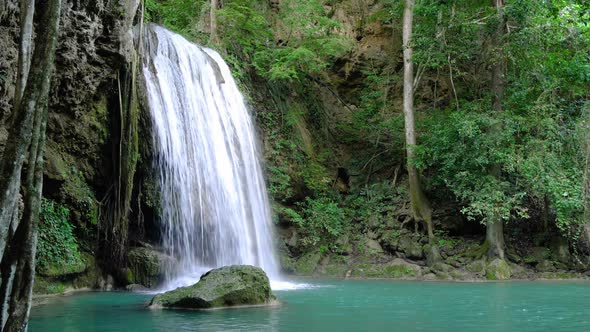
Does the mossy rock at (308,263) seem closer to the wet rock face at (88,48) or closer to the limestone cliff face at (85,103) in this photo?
the limestone cliff face at (85,103)

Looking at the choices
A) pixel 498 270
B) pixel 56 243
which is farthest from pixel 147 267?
pixel 498 270

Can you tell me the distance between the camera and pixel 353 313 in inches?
333

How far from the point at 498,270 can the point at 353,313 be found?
25.4ft

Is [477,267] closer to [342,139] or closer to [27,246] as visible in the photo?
[342,139]

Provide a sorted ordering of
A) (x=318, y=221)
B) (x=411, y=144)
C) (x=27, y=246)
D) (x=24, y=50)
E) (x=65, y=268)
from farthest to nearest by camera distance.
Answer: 1. (x=318, y=221)
2. (x=411, y=144)
3. (x=65, y=268)
4. (x=24, y=50)
5. (x=27, y=246)

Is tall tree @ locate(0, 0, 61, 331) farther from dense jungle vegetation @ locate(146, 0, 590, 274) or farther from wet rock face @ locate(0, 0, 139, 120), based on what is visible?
dense jungle vegetation @ locate(146, 0, 590, 274)

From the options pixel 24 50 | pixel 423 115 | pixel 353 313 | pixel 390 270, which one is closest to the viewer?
pixel 24 50

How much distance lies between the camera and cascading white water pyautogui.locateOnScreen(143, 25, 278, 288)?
42.5 ft

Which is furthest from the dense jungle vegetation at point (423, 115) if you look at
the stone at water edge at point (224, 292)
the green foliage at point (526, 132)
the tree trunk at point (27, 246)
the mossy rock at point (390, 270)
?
the tree trunk at point (27, 246)

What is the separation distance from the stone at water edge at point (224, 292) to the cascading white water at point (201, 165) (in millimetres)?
3326

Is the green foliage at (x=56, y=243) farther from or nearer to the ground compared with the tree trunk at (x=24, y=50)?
nearer to the ground

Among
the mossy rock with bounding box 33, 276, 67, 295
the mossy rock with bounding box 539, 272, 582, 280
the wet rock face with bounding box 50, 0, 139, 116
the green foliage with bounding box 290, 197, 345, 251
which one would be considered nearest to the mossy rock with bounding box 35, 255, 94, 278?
the mossy rock with bounding box 33, 276, 67, 295

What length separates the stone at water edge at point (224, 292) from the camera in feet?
28.3

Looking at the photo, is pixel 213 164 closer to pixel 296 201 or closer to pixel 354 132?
pixel 296 201
